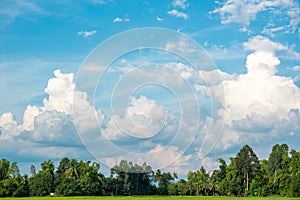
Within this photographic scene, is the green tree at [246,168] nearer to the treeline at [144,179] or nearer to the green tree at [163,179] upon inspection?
the treeline at [144,179]

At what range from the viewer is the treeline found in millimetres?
70250

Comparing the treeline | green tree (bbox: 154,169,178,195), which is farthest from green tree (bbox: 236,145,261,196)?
green tree (bbox: 154,169,178,195)

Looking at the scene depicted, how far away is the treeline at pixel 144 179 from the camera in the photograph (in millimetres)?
70250

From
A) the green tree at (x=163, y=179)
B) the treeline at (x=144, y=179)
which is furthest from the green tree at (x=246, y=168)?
the green tree at (x=163, y=179)

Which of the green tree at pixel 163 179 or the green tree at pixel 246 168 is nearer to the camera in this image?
the green tree at pixel 246 168

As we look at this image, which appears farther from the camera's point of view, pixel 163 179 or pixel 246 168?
pixel 163 179

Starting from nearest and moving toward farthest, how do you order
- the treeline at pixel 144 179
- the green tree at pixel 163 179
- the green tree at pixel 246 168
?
the treeline at pixel 144 179 < the green tree at pixel 246 168 < the green tree at pixel 163 179

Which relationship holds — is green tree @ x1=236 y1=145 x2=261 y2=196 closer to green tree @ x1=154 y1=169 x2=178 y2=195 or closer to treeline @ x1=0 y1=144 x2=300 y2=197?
treeline @ x1=0 y1=144 x2=300 y2=197

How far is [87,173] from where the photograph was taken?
7638 centimetres

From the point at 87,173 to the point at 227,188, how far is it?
886 inches

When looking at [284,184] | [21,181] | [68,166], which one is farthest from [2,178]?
[284,184]

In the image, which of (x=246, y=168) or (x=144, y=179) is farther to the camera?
(x=144, y=179)

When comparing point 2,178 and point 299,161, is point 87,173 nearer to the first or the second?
point 2,178

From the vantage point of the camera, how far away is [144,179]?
84.6m
